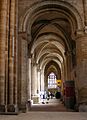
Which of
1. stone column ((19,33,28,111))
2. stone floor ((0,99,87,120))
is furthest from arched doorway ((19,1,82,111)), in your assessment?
stone floor ((0,99,87,120))

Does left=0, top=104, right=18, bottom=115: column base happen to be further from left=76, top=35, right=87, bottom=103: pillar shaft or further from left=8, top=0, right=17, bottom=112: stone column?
left=76, top=35, right=87, bottom=103: pillar shaft

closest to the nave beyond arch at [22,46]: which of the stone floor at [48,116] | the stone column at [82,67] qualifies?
the stone column at [82,67]

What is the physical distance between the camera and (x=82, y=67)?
524 inches

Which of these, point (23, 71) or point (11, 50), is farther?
point (23, 71)

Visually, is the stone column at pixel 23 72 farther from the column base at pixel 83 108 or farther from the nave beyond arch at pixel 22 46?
the column base at pixel 83 108

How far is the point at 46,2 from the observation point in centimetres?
1440

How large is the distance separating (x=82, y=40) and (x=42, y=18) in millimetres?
6014

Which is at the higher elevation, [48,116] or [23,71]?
[23,71]

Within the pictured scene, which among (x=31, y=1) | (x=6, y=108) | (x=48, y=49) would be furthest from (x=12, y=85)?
(x=48, y=49)

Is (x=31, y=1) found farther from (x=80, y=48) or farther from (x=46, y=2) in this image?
(x=80, y=48)

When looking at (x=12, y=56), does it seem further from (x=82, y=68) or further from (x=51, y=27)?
(x=51, y=27)

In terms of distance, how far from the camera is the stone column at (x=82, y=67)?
1320 centimetres

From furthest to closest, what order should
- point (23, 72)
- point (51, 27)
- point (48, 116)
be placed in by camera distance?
point (51, 27), point (23, 72), point (48, 116)

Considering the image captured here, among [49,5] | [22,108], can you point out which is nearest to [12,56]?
[22,108]
